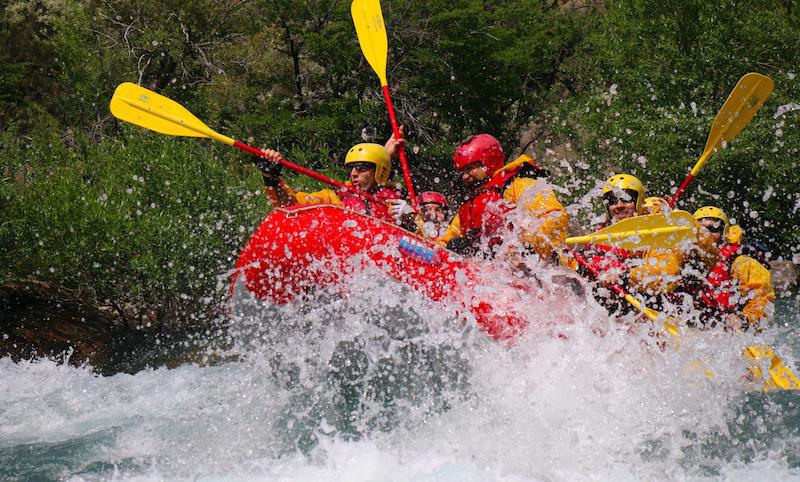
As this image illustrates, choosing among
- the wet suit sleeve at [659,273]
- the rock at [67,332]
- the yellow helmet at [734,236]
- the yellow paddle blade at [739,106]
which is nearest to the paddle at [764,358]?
the wet suit sleeve at [659,273]

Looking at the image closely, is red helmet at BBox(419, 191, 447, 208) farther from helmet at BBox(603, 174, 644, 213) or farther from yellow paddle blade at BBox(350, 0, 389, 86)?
yellow paddle blade at BBox(350, 0, 389, 86)

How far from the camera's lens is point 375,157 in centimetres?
646

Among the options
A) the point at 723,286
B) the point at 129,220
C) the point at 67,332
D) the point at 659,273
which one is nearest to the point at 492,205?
the point at 659,273

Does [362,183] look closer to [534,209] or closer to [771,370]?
[534,209]

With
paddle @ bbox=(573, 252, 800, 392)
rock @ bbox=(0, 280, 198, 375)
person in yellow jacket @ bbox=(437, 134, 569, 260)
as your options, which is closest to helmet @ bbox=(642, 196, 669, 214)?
paddle @ bbox=(573, 252, 800, 392)

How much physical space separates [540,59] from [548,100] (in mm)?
1368

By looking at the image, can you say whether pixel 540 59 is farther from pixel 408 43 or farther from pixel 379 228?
pixel 379 228

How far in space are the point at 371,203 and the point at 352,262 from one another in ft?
2.47

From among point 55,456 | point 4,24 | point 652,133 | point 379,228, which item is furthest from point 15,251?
point 4,24

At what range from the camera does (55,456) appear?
5.53m

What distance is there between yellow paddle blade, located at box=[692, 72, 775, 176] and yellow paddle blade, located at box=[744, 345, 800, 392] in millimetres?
1727

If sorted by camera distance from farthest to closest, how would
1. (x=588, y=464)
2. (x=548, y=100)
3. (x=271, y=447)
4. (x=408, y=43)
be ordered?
(x=548, y=100), (x=408, y=43), (x=271, y=447), (x=588, y=464)

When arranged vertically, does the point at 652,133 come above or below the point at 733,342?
above

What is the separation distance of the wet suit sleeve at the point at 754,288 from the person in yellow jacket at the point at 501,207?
1572 millimetres
